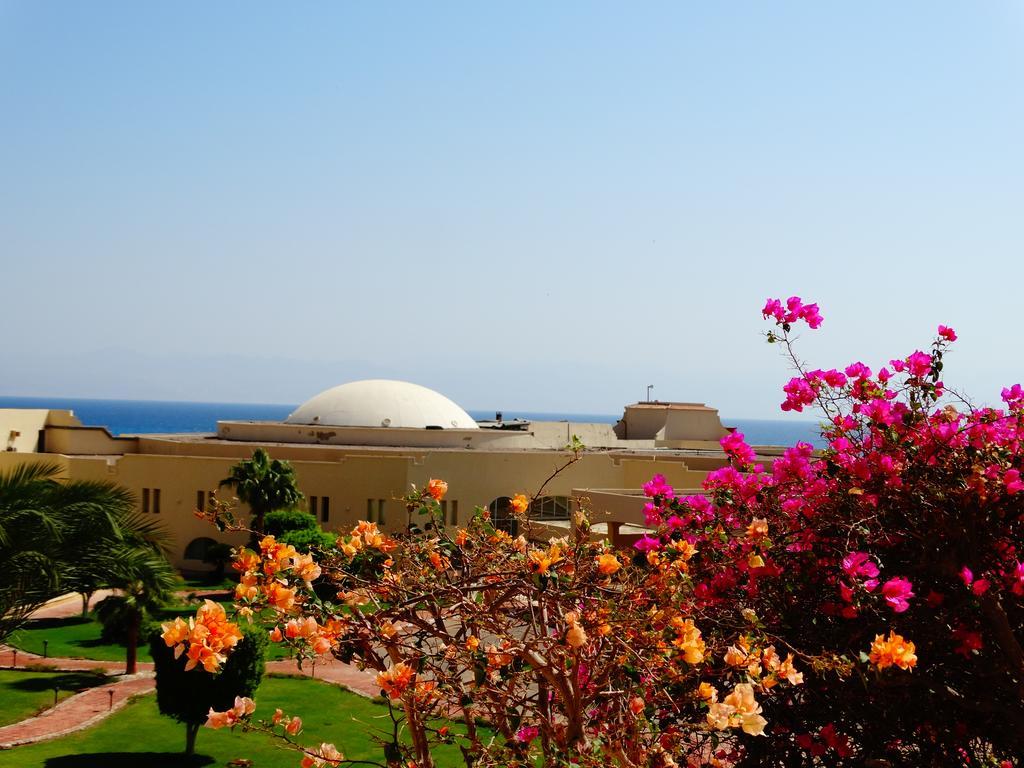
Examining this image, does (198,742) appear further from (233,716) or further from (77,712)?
(233,716)

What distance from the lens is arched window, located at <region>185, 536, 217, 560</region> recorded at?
40562 mm

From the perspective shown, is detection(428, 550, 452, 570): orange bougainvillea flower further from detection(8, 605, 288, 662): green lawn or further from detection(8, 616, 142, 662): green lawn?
detection(8, 616, 142, 662): green lawn

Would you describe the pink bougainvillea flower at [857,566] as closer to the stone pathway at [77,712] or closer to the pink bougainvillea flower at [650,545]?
the pink bougainvillea flower at [650,545]

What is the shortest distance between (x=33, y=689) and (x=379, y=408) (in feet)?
85.2

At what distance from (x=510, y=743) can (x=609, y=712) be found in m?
0.89

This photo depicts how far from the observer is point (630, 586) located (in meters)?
7.54

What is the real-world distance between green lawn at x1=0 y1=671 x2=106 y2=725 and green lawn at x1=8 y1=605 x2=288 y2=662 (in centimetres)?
138

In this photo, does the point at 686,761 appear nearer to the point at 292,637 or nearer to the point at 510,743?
the point at 510,743

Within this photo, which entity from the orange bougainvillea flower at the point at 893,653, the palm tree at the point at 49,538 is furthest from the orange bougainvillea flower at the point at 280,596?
the palm tree at the point at 49,538

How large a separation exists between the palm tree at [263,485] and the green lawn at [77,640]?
17.1ft

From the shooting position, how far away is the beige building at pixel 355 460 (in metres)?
39.1

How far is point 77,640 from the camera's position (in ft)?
94.8

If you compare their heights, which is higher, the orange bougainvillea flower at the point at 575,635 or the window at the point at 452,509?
the orange bougainvillea flower at the point at 575,635

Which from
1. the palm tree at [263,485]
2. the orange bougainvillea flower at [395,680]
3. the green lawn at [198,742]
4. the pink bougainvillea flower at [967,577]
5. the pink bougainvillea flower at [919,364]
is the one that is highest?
the pink bougainvillea flower at [919,364]
